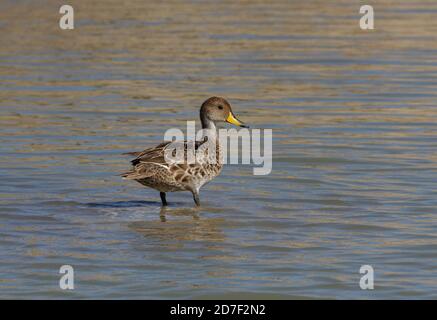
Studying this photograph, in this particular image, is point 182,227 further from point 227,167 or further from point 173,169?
point 227,167

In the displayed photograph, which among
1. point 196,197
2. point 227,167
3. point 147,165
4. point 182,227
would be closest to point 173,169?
point 147,165

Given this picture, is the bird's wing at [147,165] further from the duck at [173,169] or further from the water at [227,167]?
the water at [227,167]

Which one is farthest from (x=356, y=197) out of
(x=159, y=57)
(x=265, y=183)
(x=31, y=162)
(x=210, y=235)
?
(x=159, y=57)

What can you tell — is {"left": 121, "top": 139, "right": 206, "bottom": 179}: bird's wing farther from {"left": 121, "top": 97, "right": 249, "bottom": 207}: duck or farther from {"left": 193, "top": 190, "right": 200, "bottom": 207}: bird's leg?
{"left": 193, "top": 190, "right": 200, "bottom": 207}: bird's leg

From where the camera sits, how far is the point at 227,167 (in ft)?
41.5

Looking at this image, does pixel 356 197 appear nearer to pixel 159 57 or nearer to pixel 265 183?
pixel 265 183

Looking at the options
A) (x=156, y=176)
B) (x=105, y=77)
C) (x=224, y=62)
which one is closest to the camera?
(x=156, y=176)

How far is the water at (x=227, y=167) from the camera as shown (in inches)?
352

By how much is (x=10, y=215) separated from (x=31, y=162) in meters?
2.10

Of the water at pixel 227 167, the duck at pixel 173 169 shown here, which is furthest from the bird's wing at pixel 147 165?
the water at pixel 227 167

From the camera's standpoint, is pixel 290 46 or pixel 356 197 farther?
pixel 290 46

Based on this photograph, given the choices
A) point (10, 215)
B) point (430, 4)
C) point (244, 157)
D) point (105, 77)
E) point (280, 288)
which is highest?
point (430, 4)

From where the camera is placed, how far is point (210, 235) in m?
9.93

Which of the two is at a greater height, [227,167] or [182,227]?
[227,167]
